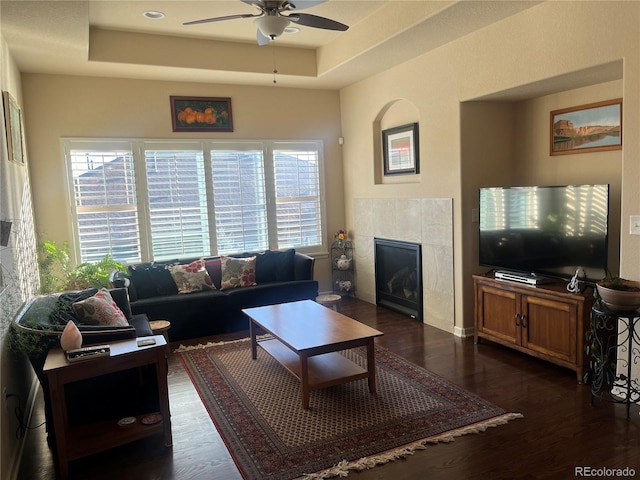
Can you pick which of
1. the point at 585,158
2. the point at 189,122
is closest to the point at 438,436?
the point at 585,158

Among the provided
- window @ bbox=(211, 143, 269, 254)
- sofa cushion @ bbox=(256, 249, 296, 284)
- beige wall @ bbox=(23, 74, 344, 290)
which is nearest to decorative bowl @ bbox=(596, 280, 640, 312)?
sofa cushion @ bbox=(256, 249, 296, 284)

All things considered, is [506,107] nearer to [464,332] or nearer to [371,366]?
[464,332]

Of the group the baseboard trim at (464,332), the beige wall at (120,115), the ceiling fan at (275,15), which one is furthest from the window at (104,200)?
the baseboard trim at (464,332)

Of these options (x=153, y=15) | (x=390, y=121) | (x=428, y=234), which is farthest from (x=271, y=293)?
(x=153, y=15)

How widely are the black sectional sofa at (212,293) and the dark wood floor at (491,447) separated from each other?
129cm

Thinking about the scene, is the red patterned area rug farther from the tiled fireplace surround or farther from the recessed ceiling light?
the recessed ceiling light

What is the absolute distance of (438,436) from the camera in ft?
9.45

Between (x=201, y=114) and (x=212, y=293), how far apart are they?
7.30 feet

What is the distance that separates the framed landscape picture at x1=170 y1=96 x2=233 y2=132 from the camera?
5715mm

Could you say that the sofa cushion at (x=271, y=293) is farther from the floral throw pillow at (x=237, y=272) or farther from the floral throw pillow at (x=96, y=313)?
the floral throw pillow at (x=96, y=313)

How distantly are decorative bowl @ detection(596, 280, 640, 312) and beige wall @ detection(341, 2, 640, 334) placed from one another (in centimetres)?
18

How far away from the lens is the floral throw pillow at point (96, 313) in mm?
3311

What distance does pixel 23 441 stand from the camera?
297 centimetres

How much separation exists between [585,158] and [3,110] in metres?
4.56
